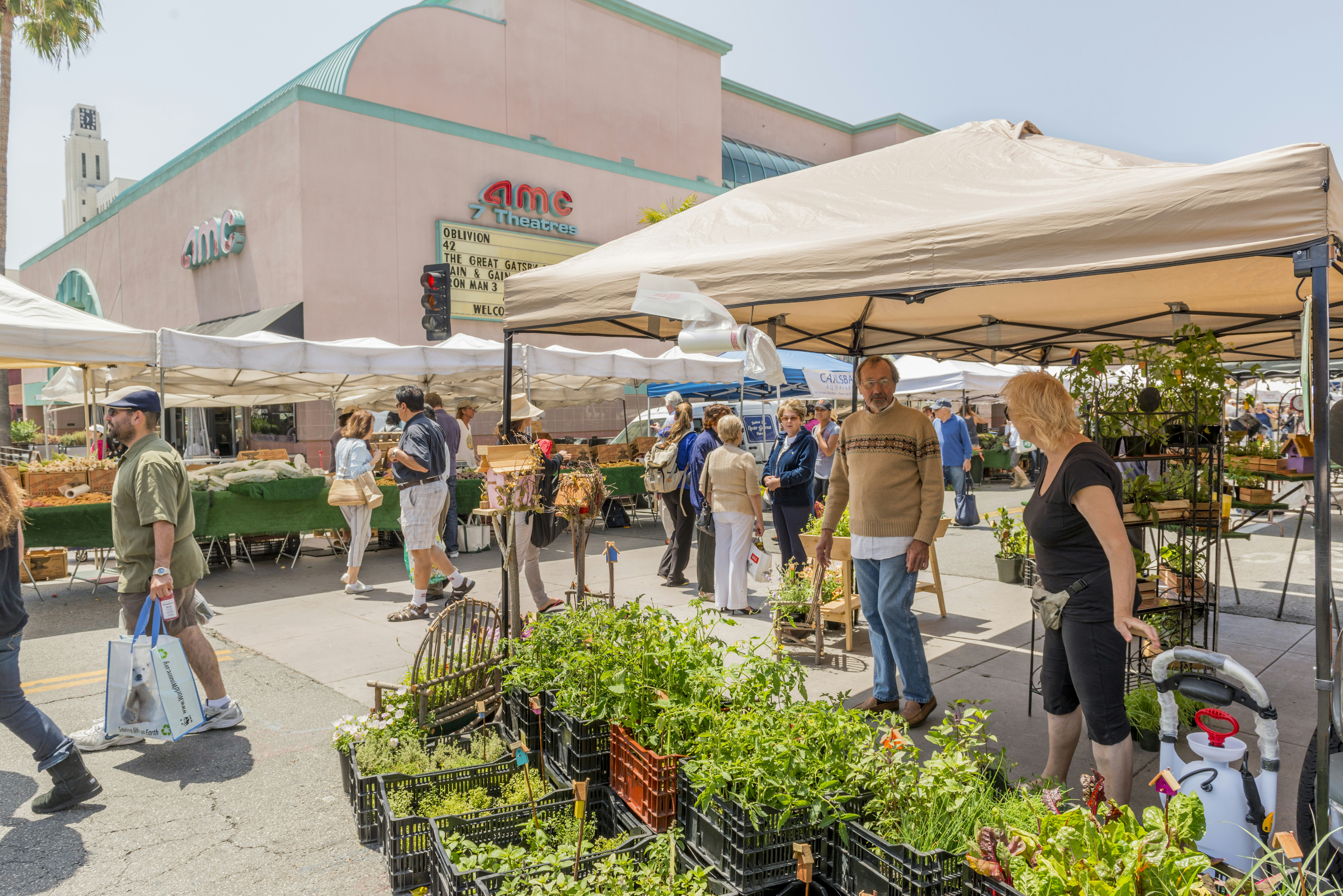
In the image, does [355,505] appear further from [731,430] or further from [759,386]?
[759,386]

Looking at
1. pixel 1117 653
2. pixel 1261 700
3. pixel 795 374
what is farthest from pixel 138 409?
pixel 795 374

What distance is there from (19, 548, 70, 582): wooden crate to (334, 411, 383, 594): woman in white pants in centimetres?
340

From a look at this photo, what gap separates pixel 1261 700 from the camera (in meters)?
2.41

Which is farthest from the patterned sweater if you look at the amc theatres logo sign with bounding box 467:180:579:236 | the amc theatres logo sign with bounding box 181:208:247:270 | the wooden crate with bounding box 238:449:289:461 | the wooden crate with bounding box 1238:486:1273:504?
the amc theatres logo sign with bounding box 181:208:247:270

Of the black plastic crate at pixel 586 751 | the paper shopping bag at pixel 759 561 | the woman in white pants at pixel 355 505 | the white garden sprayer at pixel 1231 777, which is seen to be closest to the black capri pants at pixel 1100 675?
the white garden sprayer at pixel 1231 777

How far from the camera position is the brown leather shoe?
4.38 metres

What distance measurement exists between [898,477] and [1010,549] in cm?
504

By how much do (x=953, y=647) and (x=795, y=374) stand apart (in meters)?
9.03

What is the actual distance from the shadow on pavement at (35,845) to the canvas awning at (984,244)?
3.09 meters

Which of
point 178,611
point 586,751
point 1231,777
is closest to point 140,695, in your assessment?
point 178,611

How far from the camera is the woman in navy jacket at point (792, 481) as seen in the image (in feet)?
23.6

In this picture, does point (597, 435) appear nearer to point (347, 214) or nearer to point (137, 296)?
point (347, 214)

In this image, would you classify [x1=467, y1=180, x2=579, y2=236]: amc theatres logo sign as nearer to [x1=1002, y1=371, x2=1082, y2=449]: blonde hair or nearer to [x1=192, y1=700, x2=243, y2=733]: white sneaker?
[x1=192, y1=700, x2=243, y2=733]: white sneaker

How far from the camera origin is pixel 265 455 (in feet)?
48.6
